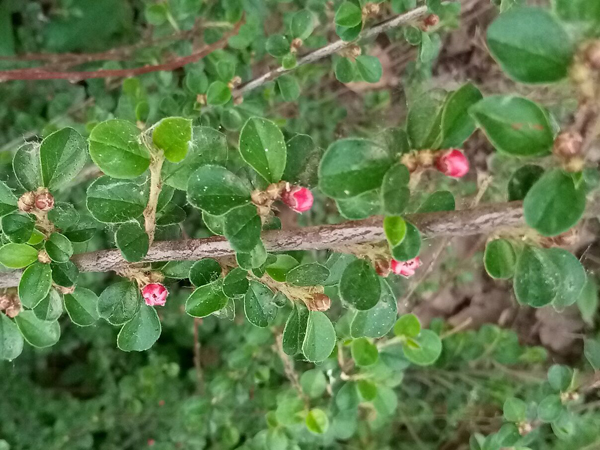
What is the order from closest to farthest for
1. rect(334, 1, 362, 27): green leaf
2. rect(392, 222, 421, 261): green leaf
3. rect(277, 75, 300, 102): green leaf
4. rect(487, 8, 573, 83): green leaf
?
1. rect(487, 8, 573, 83): green leaf
2. rect(392, 222, 421, 261): green leaf
3. rect(334, 1, 362, 27): green leaf
4. rect(277, 75, 300, 102): green leaf

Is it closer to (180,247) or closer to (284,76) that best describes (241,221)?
(180,247)

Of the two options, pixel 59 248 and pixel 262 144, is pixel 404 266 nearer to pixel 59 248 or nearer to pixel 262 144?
pixel 262 144

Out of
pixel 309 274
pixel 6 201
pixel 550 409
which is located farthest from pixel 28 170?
pixel 550 409

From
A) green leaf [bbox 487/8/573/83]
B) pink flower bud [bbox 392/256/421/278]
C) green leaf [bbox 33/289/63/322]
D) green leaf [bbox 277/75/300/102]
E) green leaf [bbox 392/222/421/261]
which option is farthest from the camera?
green leaf [bbox 277/75/300/102]

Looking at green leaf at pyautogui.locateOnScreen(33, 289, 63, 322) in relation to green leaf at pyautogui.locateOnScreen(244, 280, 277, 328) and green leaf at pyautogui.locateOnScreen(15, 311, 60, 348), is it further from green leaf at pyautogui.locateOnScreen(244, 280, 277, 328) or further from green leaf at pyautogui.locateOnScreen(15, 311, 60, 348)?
green leaf at pyautogui.locateOnScreen(244, 280, 277, 328)

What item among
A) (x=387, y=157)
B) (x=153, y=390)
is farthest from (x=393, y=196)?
(x=153, y=390)

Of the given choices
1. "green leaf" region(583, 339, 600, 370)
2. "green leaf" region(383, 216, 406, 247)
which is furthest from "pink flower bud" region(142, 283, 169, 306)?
"green leaf" region(583, 339, 600, 370)

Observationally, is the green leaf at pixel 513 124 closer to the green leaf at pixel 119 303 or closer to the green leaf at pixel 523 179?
the green leaf at pixel 523 179
